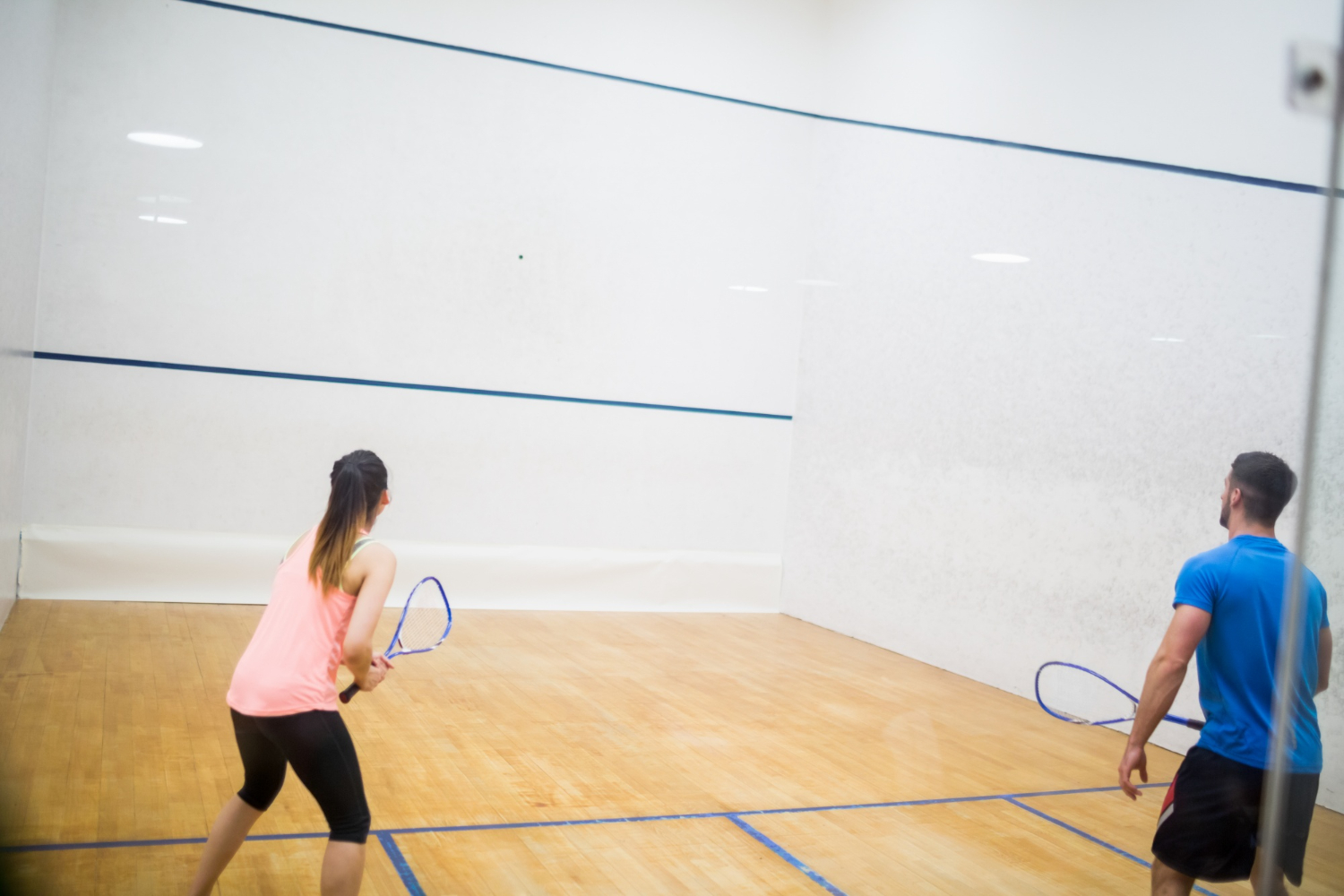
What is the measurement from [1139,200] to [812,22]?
3037 mm

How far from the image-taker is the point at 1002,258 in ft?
16.1

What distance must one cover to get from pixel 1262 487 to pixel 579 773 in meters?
2.02

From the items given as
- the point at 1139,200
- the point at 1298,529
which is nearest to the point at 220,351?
the point at 1139,200

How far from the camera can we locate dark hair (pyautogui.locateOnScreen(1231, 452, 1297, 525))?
5.90 ft

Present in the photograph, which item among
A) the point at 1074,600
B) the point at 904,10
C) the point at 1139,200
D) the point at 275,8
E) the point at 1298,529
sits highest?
the point at 904,10

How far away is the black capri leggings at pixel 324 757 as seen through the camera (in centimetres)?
170

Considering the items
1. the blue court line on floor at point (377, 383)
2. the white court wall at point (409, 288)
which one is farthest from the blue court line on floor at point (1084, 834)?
the blue court line on floor at point (377, 383)

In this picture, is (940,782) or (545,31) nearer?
(940,782)

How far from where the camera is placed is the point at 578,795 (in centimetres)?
290

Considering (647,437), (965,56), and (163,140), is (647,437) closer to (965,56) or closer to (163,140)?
(965,56)

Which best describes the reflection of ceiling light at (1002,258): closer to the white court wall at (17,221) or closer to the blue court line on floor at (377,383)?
the blue court line on floor at (377,383)

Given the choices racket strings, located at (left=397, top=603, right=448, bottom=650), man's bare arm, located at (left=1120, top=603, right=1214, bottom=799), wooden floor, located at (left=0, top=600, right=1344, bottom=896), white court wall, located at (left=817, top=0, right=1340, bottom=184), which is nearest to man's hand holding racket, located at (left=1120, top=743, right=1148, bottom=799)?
man's bare arm, located at (left=1120, top=603, right=1214, bottom=799)

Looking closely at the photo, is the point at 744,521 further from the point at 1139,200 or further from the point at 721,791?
the point at 721,791

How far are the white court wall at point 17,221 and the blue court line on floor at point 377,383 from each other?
11.4 inches
